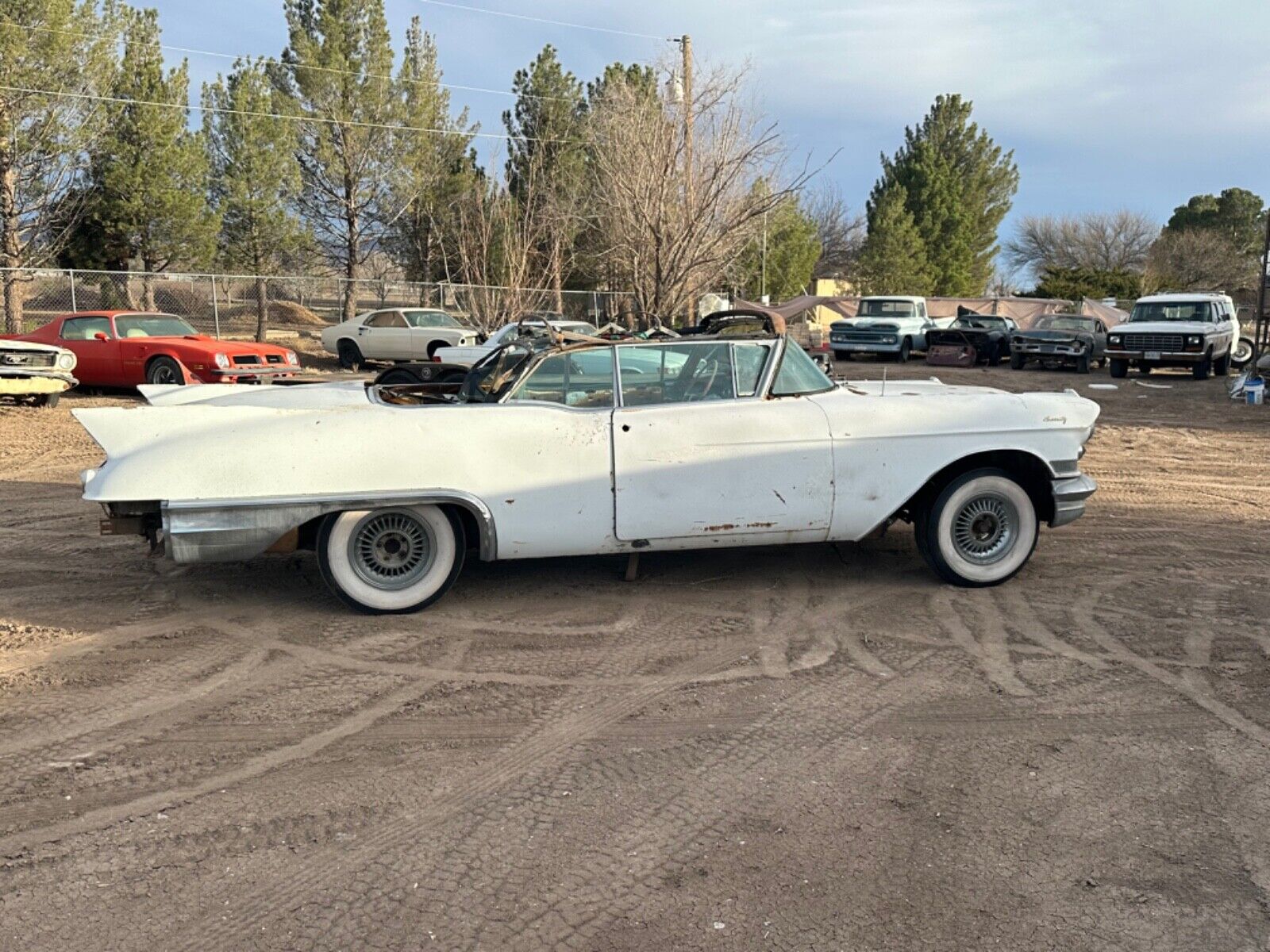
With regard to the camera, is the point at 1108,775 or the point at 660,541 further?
the point at 660,541

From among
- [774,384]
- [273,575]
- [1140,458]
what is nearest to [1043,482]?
[774,384]

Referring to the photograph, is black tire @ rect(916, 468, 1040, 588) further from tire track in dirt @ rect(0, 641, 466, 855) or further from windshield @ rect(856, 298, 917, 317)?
windshield @ rect(856, 298, 917, 317)

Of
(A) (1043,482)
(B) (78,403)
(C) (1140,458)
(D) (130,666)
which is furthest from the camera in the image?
(B) (78,403)

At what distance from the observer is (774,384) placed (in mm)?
Answer: 5965

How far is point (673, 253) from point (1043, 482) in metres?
14.1

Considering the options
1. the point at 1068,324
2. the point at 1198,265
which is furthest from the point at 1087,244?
the point at 1068,324

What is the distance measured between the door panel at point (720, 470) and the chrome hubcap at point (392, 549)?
1.03 m

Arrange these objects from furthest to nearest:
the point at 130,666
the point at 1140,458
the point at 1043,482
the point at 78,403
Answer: the point at 78,403, the point at 1140,458, the point at 1043,482, the point at 130,666

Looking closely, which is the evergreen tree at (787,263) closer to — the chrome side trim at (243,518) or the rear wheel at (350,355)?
the rear wheel at (350,355)

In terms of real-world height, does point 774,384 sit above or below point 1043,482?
above

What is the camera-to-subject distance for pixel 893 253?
51.4 m

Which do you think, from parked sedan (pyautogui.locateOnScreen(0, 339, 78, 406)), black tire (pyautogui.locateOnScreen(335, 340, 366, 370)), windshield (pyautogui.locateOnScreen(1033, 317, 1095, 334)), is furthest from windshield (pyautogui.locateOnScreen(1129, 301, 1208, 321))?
parked sedan (pyautogui.locateOnScreen(0, 339, 78, 406))

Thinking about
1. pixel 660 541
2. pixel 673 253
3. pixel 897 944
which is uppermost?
pixel 673 253

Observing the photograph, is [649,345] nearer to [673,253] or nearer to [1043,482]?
[1043,482]
